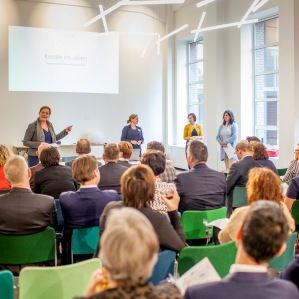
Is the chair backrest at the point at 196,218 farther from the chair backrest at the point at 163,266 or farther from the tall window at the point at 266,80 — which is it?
the tall window at the point at 266,80

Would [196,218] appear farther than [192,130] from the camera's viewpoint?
No

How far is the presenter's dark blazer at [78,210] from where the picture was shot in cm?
334

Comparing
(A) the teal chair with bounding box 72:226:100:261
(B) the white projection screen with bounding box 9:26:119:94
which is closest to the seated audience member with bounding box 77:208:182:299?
(A) the teal chair with bounding box 72:226:100:261

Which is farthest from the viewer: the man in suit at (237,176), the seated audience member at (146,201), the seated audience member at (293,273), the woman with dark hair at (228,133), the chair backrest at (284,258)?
the woman with dark hair at (228,133)

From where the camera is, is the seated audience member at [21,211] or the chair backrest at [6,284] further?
the seated audience member at [21,211]

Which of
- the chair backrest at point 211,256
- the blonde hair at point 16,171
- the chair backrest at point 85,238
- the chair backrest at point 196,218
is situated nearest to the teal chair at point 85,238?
the chair backrest at point 85,238

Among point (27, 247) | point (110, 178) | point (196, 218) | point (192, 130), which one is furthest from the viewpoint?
point (192, 130)

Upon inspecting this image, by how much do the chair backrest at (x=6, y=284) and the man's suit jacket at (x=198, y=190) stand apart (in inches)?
81.6

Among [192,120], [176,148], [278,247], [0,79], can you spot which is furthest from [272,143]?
[278,247]

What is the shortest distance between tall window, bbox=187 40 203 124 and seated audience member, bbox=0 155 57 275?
29.6 feet

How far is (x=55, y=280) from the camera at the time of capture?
2.13 meters

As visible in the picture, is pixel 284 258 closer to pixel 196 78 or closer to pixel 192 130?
pixel 192 130

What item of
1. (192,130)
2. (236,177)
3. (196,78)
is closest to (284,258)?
(236,177)

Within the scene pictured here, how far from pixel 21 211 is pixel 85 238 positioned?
483mm
